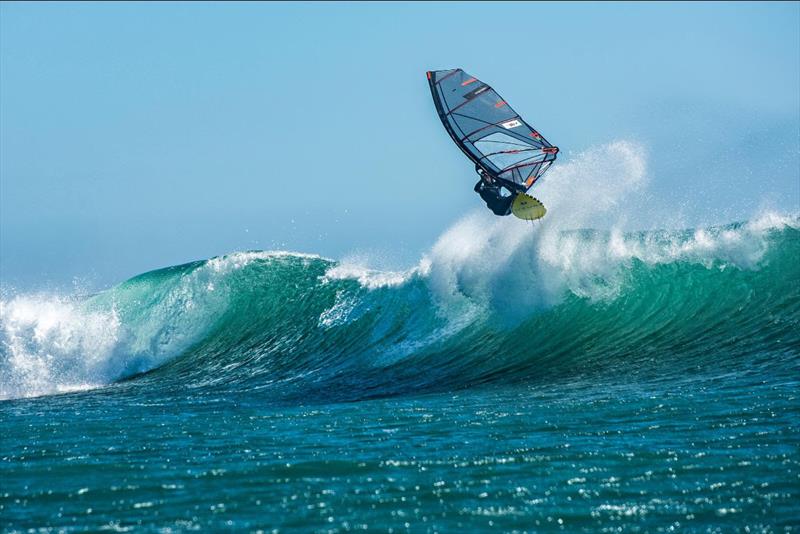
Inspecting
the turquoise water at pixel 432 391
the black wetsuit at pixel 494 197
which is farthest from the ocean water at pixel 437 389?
the black wetsuit at pixel 494 197

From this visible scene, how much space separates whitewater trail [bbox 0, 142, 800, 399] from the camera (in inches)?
606

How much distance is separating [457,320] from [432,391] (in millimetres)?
3691

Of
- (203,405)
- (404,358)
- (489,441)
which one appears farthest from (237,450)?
(404,358)

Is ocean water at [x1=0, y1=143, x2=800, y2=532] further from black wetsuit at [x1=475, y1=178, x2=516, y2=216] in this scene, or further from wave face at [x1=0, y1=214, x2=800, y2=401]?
black wetsuit at [x1=475, y1=178, x2=516, y2=216]

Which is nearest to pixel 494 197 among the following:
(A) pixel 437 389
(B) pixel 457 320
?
(B) pixel 457 320

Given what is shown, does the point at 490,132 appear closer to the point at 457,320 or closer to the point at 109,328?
the point at 457,320

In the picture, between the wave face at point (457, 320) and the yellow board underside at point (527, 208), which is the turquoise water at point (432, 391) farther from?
the yellow board underside at point (527, 208)

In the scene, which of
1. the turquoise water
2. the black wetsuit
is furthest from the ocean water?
the black wetsuit

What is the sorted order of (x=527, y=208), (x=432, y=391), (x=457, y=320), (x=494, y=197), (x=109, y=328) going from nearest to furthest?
(x=432, y=391), (x=494, y=197), (x=457, y=320), (x=527, y=208), (x=109, y=328)

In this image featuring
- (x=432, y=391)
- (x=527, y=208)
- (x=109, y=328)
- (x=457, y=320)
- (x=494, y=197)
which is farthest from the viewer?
(x=109, y=328)

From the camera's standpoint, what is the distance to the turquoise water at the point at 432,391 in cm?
698

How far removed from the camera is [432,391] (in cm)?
1286

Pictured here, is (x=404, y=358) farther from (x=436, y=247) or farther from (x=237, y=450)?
(x=237, y=450)

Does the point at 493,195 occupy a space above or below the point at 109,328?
below
